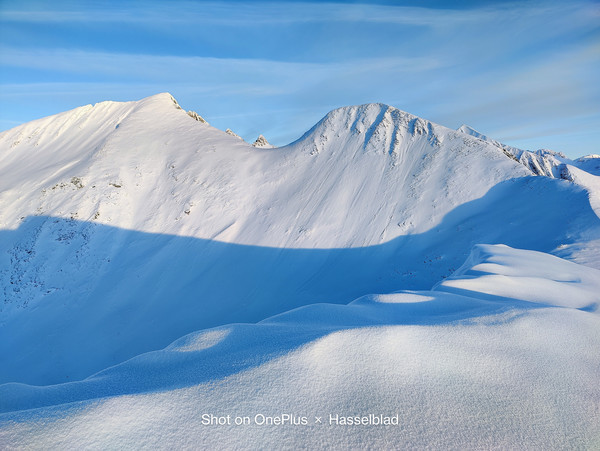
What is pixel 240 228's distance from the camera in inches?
1062

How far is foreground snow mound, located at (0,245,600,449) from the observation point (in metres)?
2.81

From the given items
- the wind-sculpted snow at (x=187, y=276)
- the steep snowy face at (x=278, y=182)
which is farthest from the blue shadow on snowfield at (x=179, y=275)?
the steep snowy face at (x=278, y=182)

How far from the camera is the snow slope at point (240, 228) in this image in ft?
61.9

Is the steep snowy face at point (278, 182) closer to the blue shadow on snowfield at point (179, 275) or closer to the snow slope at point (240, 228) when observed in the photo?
the snow slope at point (240, 228)

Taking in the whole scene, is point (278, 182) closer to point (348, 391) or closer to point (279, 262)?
point (279, 262)

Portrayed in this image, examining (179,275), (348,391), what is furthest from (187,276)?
(348,391)

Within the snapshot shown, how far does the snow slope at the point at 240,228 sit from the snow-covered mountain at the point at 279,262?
14 cm

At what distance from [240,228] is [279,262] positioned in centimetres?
605

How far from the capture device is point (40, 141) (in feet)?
154

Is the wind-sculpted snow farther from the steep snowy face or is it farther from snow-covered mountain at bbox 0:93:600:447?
the steep snowy face

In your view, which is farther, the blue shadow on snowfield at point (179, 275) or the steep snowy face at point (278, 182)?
the steep snowy face at point (278, 182)

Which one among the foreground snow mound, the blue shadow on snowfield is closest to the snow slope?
the blue shadow on snowfield

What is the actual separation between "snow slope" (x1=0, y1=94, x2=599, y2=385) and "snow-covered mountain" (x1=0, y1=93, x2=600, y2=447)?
0.14 meters

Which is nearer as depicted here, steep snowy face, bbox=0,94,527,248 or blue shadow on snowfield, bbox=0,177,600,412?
blue shadow on snowfield, bbox=0,177,600,412
